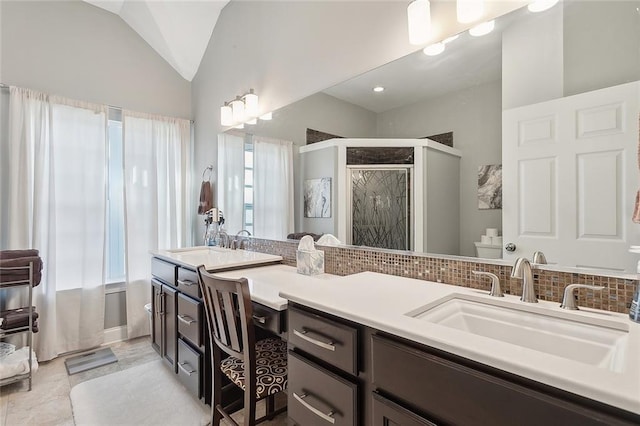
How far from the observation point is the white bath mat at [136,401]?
1.81 m

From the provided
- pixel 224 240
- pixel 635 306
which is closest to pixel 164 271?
pixel 224 240

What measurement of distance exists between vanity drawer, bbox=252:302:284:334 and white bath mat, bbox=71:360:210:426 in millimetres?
903

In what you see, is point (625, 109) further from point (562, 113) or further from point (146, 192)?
point (146, 192)

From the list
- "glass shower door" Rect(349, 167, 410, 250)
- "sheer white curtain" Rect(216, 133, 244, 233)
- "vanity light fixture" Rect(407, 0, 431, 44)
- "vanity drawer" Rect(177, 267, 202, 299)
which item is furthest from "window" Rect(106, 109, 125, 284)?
"vanity light fixture" Rect(407, 0, 431, 44)

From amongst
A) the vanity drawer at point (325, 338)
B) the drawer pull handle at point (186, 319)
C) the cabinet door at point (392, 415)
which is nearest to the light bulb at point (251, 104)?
the drawer pull handle at point (186, 319)

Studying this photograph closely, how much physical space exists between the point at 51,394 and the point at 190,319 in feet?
3.88

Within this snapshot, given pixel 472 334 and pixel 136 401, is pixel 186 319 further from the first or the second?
pixel 472 334

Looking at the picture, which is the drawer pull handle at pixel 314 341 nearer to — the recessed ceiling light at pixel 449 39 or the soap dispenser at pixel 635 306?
the soap dispenser at pixel 635 306

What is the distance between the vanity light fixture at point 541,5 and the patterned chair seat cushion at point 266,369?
6.03 ft

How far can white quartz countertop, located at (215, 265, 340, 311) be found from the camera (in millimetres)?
1328

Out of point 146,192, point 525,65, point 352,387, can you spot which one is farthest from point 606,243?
point 146,192

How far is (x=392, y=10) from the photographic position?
154 centimetres

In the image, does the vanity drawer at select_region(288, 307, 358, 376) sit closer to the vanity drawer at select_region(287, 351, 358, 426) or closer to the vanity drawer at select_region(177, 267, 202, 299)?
the vanity drawer at select_region(287, 351, 358, 426)

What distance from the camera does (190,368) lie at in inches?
76.6
